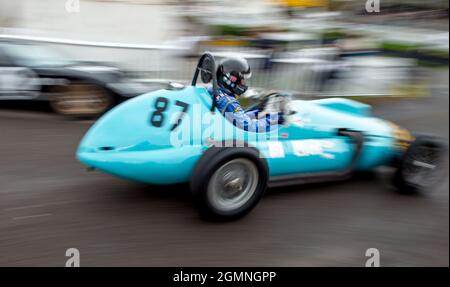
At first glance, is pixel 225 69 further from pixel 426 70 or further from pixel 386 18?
pixel 386 18

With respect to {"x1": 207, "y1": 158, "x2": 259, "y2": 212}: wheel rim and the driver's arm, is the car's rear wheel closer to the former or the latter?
the driver's arm

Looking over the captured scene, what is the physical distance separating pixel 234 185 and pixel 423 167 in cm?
231

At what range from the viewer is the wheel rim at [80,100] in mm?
6895

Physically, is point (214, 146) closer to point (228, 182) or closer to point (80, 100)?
point (228, 182)

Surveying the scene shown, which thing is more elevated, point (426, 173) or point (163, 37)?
point (163, 37)

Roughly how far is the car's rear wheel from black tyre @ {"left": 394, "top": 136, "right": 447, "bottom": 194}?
414 centimetres

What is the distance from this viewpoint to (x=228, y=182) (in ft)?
13.1

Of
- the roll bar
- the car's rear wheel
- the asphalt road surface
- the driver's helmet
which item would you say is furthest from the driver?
the car's rear wheel

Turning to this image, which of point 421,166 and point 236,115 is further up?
point 236,115

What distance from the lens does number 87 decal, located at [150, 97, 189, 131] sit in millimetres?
3891

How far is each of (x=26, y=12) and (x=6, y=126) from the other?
3.51 m

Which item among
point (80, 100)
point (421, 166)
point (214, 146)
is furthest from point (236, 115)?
point (80, 100)

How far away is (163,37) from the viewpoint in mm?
9914

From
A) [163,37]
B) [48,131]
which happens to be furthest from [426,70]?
[48,131]
